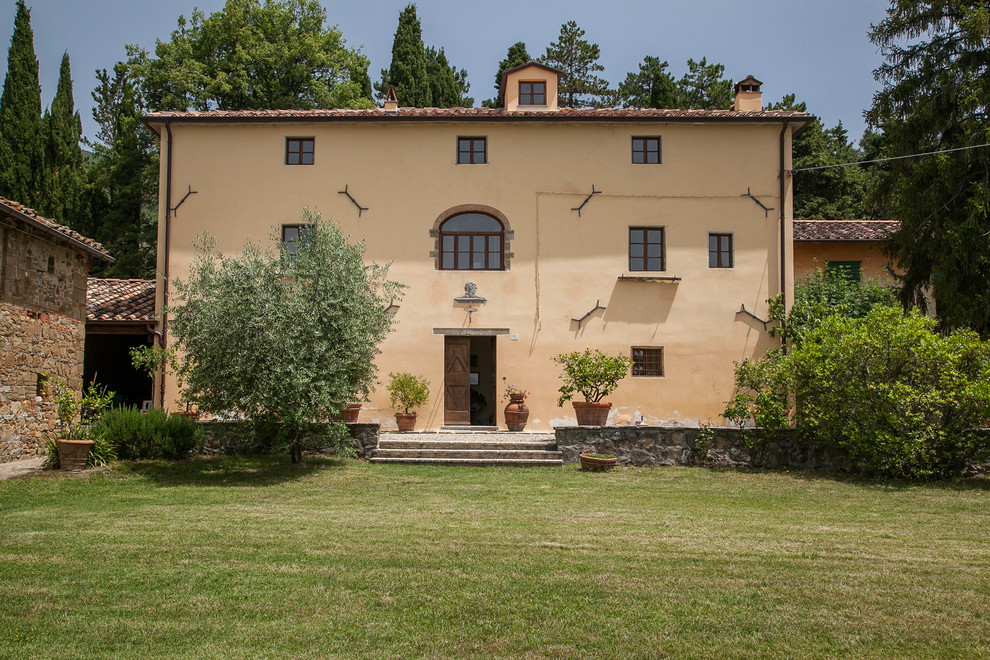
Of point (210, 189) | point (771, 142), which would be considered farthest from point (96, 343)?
point (771, 142)

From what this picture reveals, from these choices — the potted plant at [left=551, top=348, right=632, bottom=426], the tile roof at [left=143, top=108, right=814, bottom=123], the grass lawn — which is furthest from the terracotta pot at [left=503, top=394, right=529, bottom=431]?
the tile roof at [left=143, top=108, right=814, bottom=123]

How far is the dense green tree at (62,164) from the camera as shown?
2298 centimetres

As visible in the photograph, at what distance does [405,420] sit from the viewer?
1566 cm

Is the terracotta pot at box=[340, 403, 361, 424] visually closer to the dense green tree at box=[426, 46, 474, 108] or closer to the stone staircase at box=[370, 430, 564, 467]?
the stone staircase at box=[370, 430, 564, 467]

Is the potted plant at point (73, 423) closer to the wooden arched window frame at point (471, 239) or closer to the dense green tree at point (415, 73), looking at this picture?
the wooden arched window frame at point (471, 239)

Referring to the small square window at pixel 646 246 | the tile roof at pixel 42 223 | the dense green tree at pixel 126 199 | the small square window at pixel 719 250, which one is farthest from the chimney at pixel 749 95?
the dense green tree at pixel 126 199

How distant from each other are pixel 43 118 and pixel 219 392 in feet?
56.0

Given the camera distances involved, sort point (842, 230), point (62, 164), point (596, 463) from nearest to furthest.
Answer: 1. point (596, 463)
2. point (842, 230)
3. point (62, 164)

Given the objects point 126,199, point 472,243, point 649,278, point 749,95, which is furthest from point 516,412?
point 126,199

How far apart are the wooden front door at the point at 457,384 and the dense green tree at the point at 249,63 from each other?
41.5 feet

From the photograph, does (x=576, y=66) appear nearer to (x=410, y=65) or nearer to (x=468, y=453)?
(x=410, y=65)

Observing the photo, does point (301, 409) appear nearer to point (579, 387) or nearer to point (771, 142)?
point (579, 387)

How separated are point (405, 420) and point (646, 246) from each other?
21.0 feet

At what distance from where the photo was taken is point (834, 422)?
12.2 m
